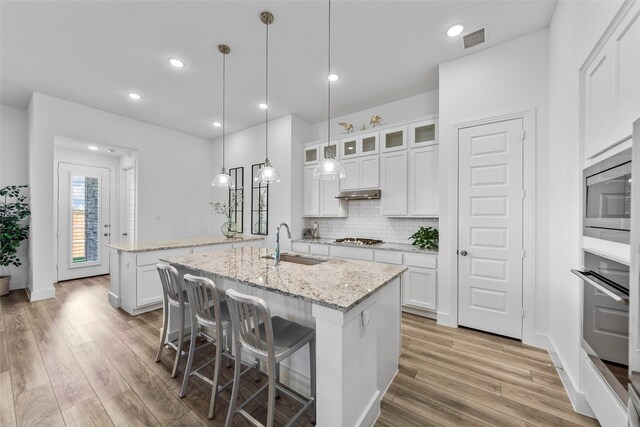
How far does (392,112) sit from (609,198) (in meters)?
3.34

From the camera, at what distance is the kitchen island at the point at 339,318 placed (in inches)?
54.3

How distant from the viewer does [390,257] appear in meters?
3.51

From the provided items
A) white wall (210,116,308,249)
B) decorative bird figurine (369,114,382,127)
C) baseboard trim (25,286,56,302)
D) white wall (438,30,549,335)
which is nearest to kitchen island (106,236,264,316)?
baseboard trim (25,286,56,302)

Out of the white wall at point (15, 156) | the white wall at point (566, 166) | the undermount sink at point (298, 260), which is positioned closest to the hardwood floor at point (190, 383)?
the white wall at point (566, 166)

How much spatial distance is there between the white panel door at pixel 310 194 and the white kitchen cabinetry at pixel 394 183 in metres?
1.27

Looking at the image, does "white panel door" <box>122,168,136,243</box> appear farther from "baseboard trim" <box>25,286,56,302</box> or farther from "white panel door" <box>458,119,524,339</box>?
"white panel door" <box>458,119,524,339</box>

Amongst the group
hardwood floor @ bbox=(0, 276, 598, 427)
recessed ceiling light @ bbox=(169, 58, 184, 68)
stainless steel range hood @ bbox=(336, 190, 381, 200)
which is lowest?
hardwood floor @ bbox=(0, 276, 598, 427)

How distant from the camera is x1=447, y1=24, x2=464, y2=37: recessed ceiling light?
2529 mm

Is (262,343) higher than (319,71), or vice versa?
(319,71)

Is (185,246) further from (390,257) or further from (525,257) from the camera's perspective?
(525,257)

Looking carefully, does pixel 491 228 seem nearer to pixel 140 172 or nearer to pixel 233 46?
pixel 233 46

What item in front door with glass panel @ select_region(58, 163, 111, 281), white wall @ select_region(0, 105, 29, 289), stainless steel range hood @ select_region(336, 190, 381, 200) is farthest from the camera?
front door with glass panel @ select_region(58, 163, 111, 281)

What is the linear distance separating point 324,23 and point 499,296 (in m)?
3.34

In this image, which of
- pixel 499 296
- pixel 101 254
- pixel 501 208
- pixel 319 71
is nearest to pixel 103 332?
pixel 101 254
